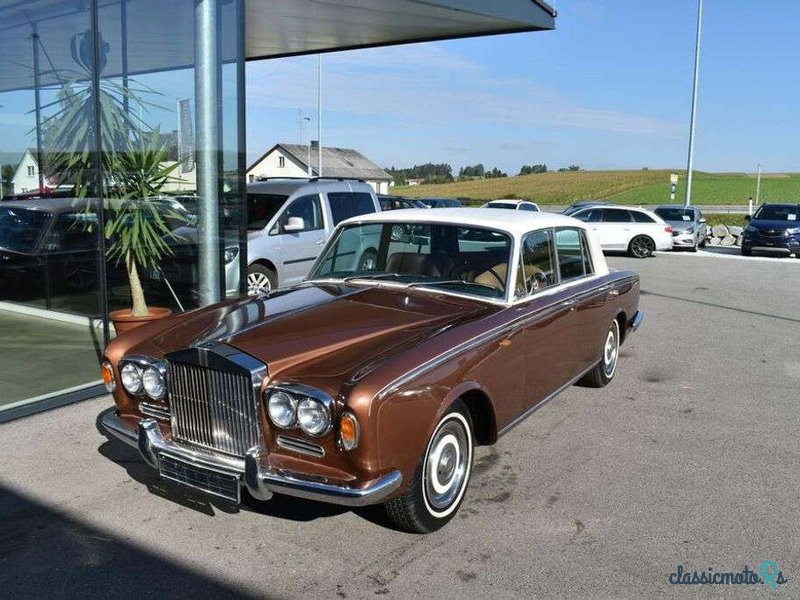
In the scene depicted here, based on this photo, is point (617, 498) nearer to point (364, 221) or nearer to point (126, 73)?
point (364, 221)

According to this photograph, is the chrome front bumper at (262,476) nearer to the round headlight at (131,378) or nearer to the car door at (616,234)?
the round headlight at (131,378)

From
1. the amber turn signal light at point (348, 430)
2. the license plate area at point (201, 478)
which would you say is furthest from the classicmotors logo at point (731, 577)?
the license plate area at point (201, 478)

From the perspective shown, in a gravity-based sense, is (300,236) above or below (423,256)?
below

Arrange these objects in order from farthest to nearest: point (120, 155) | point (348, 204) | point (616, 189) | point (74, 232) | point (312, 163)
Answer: point (616, 189), point (312, 163), point (348, 204), point (74, 232), point (120, 155)

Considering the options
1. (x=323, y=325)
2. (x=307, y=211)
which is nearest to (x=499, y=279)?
(x=323, y=325)

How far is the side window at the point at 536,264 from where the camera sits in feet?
15.7

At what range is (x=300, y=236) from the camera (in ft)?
33.2

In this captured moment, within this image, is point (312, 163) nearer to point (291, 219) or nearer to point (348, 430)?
point (291, 219)

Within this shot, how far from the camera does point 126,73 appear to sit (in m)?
7.20

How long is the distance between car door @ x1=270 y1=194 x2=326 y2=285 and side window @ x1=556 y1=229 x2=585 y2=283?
4658 mm

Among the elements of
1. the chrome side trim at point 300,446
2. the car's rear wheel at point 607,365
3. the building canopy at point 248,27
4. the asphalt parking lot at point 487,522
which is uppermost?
the building canopy at point 248,27

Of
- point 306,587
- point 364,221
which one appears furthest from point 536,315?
point 306,587

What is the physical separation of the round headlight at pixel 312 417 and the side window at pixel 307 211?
22.8ft

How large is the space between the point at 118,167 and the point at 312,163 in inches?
2202
